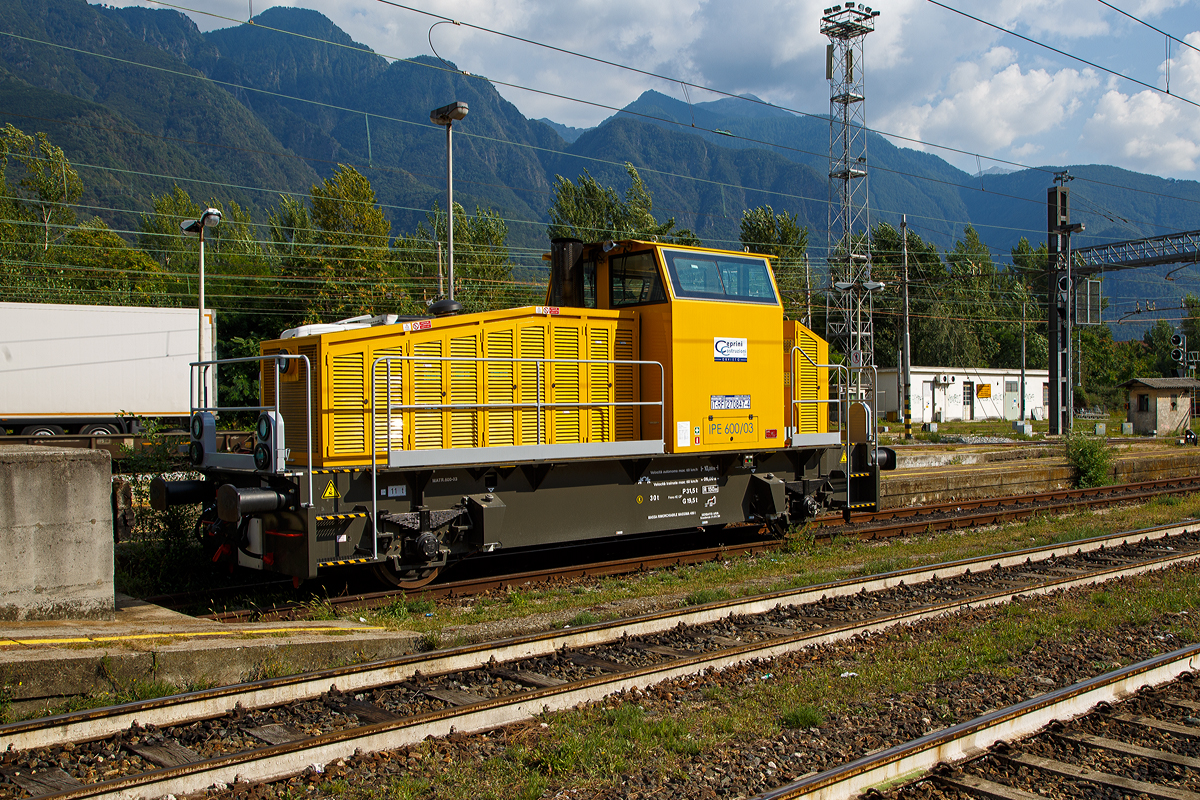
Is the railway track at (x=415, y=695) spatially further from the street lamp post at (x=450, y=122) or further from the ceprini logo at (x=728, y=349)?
the street lamp post at (x=450, y=122)

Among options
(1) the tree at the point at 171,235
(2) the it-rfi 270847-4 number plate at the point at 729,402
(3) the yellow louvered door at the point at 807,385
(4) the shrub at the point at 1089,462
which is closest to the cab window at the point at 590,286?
(2) the it-rfi 270847-4 number plate at the point at 729,402

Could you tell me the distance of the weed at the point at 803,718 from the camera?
190 inches

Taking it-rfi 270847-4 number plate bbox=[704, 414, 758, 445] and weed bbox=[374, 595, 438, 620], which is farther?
it-rfi 270847-4 number plate bbox=[704, 414, 758, 445]

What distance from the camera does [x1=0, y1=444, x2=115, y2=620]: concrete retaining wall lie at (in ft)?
20.5

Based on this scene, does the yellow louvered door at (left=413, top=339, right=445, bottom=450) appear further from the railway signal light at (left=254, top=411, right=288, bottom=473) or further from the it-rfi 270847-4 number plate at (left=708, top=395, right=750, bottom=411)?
the it-rfi 270847-4 number plate at (left=708, top=395, right=750, bottom=411)

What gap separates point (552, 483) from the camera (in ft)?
29.3

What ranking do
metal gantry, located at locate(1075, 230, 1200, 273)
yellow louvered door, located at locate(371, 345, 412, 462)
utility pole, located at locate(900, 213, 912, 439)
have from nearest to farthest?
yellow louvered door, located at locate(371, 345, 412, 462) < utility pole, located at locate(900, 213, 912, 439) < metal gantry, located at locate(1075, 230, 1200, 273)

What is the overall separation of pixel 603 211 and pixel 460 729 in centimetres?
4197

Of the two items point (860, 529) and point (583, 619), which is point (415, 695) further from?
point (860, 529)

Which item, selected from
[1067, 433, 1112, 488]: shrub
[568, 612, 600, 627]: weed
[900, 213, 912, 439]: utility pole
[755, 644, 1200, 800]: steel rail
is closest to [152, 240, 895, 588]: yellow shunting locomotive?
[568, 612, 600, 627]: weed

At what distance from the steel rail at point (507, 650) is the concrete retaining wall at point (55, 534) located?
2.35 meters

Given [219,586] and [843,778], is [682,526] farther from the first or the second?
[843,778]

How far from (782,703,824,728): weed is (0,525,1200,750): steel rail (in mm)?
1590

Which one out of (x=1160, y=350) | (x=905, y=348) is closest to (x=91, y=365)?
(x=905, y=348)
